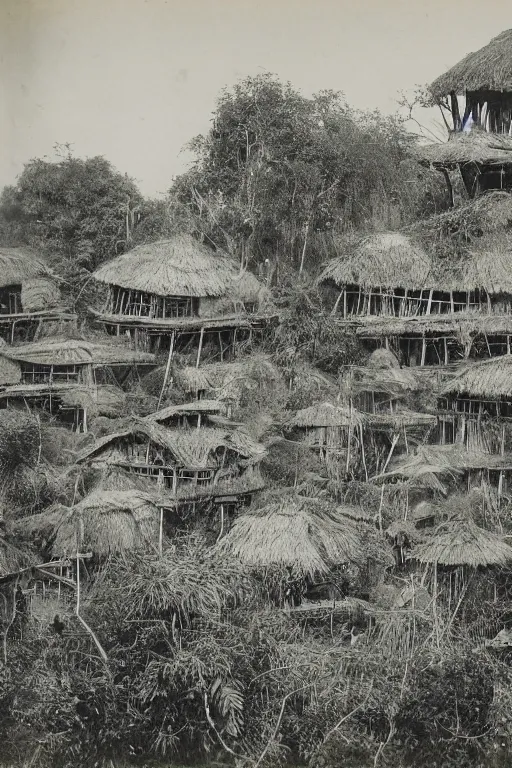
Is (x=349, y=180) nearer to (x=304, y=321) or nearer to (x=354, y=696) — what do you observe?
(x=304, y=321)

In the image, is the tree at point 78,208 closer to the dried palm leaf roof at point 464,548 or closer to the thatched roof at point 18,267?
the thatched roof at point 18,267

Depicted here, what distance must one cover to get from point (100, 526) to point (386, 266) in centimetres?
728

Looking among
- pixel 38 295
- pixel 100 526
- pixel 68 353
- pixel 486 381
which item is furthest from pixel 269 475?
pixel 38 295

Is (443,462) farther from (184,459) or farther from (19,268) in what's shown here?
(19,268)

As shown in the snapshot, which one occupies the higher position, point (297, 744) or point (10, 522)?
point (10, 522)

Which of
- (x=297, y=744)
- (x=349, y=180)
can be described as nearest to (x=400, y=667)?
(x=297, y=744)

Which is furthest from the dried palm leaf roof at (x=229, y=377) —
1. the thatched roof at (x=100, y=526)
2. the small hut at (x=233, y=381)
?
the thatched roof at (x=100, y=526)

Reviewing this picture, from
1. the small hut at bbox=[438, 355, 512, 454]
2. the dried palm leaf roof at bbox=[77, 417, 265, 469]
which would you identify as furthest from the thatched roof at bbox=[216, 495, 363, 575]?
the small hut at bbox=[438, 355, 512, 454]

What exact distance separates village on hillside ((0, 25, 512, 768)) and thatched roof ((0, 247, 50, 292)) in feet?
0.14

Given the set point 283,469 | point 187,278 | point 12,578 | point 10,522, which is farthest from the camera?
point 187,278

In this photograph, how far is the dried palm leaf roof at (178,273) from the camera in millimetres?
17062

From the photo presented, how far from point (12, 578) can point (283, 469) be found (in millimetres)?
4268

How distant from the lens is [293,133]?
18.6 metres

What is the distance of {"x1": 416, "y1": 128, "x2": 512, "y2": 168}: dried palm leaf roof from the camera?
1734 cm
